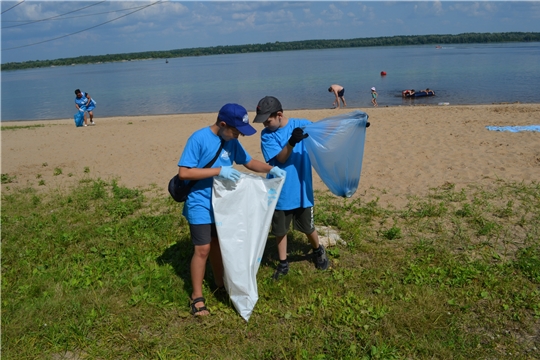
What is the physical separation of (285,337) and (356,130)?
6.14 feet

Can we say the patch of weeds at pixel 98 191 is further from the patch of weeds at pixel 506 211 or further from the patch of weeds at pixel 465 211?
the patch of weeds at pixel 506 211

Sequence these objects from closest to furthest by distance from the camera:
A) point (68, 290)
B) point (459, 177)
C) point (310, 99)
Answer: point (68, 290), point (459, 177), point (310, 99)

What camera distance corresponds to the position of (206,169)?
326 centimetres

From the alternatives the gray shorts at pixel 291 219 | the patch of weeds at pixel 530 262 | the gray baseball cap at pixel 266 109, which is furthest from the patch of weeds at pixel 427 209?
the gray baseball cap at pixel 266 109

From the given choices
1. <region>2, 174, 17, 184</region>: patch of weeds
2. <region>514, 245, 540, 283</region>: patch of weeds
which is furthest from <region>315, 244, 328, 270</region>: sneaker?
<region>2, 174, 17, 184</region>: patch of weeds

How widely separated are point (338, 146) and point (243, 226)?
1189mm

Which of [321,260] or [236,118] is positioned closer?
[236,118]

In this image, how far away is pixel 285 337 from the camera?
3.19 metres

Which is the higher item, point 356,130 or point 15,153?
point 356,130

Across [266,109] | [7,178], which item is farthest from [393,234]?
[7,178]

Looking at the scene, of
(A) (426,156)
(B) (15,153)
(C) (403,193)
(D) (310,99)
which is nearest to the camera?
(C) (403,193)

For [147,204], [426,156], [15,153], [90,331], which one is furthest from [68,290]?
[15,153]

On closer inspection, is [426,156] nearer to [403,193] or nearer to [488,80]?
[403,193]

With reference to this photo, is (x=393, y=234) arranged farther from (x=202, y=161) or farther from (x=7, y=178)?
(x=7, y=178)
